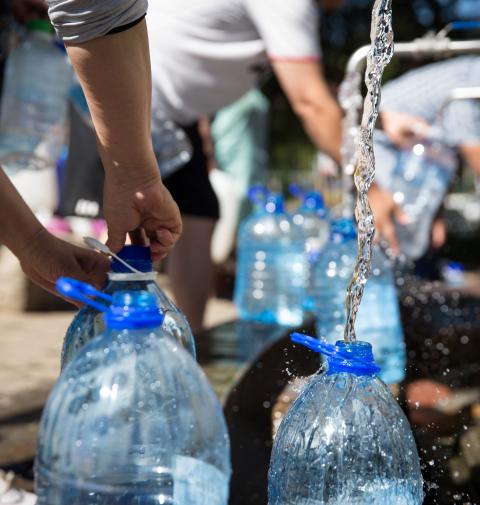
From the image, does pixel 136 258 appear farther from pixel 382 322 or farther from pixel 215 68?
pixel 215 68

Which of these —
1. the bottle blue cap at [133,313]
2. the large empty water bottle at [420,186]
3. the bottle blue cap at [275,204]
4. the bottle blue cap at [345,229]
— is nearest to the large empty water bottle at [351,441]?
the bottle blue cap at [133,313]

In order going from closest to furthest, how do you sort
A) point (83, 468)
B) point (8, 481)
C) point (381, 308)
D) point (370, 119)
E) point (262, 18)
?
point (83, 468), point (370, 119), point (8, 481), point (381, 308), point (262, 18)

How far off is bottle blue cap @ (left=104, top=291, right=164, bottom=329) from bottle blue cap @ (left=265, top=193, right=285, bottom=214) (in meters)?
3.70

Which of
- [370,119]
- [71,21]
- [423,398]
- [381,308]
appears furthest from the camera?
[381,308]

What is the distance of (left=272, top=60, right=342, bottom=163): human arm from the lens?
11.3ft

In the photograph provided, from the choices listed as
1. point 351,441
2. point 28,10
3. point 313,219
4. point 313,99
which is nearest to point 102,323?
point 351,441

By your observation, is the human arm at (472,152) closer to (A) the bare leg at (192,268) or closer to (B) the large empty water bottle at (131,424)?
(A) the bare leg at (192,268)

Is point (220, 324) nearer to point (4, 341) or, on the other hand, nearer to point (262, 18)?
point (262, 18)

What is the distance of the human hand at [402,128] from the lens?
4102mm

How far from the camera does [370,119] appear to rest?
1551 millimetres

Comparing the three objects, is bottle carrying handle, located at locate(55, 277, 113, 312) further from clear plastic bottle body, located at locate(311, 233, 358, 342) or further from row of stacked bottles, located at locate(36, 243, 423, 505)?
clear plastic bottle body, located at locate(311, 233, 358, 342)

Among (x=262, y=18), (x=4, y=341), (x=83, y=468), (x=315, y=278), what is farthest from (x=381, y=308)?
(x=4, y=341)

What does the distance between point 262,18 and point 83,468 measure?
256 centimetres

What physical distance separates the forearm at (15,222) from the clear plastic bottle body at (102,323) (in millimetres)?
205
